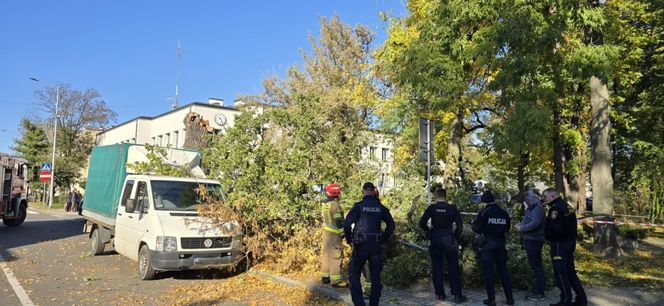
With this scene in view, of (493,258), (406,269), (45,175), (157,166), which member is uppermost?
(157,166)

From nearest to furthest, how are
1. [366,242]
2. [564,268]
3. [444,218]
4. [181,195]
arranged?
[366,242] < [564,268] < [444,218] < [181,195]

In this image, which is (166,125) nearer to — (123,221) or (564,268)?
(123,221)

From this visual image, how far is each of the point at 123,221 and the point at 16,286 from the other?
2.17 metres

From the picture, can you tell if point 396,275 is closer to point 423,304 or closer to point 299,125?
point 423,304

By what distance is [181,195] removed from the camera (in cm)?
967

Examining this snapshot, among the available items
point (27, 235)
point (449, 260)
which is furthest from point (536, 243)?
point (27, 235)

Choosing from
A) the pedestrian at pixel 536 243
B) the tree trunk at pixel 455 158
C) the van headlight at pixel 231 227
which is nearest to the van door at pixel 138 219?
the van headlight at pixel 231 227

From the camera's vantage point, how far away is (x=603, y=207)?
41.8 feet

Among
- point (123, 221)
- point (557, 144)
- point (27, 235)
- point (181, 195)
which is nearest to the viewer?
point (181, 195)

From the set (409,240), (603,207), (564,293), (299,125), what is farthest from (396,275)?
(603,207)

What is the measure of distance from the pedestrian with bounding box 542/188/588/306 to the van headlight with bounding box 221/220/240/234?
532 cm

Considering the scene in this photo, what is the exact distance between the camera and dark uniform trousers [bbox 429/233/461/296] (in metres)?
7.14

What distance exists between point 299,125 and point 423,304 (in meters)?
4.94

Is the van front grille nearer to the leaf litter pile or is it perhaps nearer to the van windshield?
the leaf litter pile
